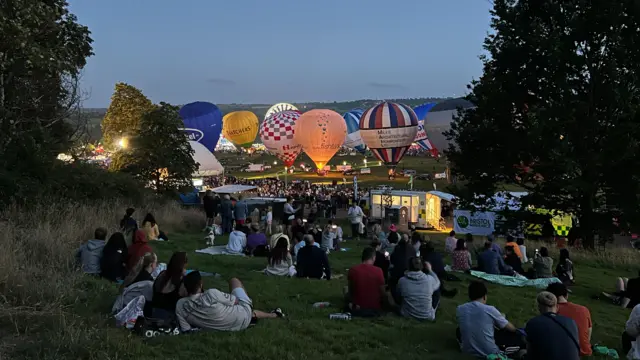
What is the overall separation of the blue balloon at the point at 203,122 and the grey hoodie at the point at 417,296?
141 ft

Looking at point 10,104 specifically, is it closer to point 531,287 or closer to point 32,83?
point 32,83

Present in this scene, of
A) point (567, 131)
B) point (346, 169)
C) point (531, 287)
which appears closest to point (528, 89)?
point (567, 131)

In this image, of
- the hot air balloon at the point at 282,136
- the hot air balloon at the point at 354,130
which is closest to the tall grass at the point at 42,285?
the hot air balloon at the point at 282,136

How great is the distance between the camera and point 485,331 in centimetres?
564

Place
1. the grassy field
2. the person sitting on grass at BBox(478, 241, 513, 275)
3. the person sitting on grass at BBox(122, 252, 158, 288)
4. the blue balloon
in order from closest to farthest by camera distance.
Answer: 1. the grassy field
2. the person sitting on grass at BBox(122, 252, 158, 288)
3. the person sitting on grass at BBox(478, 241, 513, 275)
4. the blue balloon

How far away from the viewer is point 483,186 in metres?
19.8

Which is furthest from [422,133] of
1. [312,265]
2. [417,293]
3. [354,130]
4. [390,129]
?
[417,293]

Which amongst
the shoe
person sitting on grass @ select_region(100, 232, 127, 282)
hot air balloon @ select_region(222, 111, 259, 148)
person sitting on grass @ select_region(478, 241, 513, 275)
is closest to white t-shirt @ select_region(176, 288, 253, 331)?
the shoe

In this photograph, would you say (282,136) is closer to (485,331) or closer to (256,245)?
(256,245)

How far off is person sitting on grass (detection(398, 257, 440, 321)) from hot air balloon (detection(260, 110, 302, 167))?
49.3m

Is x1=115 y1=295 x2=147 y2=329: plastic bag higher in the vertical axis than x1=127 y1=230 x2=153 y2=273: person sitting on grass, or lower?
lower

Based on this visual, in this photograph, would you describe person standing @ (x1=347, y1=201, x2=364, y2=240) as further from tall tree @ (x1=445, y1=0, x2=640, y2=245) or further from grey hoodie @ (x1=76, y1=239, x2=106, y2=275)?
grey hoodie @ (x1=76, y1=239, x2=106, y2=275)

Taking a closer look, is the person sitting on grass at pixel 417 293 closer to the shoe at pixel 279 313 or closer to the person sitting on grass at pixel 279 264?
the shoe at pixel 279 313

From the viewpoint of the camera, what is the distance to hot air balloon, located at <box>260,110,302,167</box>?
56062mm
